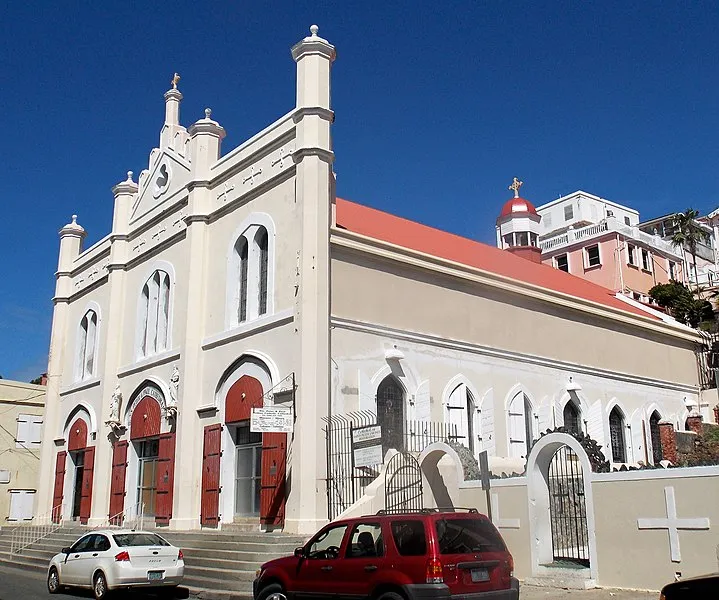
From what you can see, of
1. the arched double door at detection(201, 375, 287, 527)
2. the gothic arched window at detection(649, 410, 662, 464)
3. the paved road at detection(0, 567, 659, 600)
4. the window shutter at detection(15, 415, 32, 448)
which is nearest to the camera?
the paved road at detection(0, 567, 659, 600)

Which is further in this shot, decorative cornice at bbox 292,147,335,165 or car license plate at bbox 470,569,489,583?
decorative cornice at bbox 292,147,335,165

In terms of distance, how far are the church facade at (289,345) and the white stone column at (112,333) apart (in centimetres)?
7

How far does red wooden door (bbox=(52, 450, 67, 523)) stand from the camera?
2873 cm

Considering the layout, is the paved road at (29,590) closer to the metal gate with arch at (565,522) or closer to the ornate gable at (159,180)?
the metal gate with arch at (565,522)

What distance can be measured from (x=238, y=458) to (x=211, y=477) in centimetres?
86

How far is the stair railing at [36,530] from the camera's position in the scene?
25.3 metres

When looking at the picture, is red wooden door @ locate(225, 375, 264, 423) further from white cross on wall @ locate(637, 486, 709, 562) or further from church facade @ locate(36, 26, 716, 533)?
white cross on wall @ locate(637, 486, 709, 562)

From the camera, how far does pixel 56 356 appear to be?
31.7 meters

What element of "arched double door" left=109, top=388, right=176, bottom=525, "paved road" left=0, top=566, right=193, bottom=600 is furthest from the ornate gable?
"paved road" left=0, top=566, right=193, bottom=600

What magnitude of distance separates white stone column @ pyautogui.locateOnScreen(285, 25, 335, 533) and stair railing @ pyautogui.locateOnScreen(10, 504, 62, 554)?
12.5m

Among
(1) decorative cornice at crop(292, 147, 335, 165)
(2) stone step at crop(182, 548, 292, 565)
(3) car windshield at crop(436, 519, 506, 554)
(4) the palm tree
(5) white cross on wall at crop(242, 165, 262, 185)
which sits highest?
(4) the palm tree

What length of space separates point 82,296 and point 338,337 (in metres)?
15.8

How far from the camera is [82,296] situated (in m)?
31.2

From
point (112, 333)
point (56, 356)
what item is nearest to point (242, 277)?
point (112, 333)
